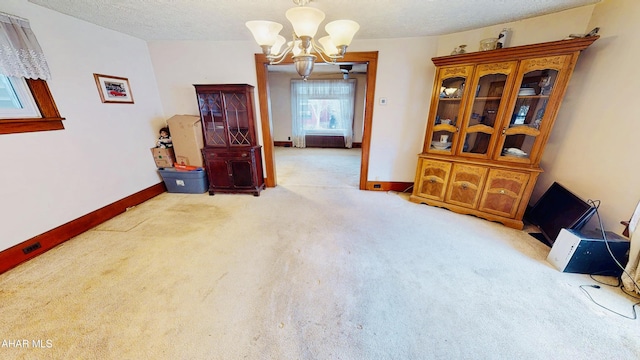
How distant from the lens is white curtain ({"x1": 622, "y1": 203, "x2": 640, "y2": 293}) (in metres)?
1.50

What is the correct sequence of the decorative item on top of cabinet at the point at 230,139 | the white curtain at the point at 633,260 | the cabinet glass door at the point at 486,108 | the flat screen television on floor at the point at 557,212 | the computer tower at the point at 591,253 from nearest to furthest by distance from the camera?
the white curtain at the point at 633,260, the computer tower at the point at 591,253, the flat screen television on floor at the point at 557,212, the cabinet glass door at the point at 486,108, the decorative item on top of cabinet at the point at 230,139

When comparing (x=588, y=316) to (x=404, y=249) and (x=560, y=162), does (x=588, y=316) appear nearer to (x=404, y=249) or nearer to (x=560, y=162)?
(x=404, y=249)

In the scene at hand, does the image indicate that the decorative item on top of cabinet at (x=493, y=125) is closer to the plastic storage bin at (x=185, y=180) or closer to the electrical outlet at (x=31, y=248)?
the plastic storage bin at (x=185, y=180)

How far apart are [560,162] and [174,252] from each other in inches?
156

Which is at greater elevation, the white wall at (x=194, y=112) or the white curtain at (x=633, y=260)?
the white wall at (x=194, y=112)

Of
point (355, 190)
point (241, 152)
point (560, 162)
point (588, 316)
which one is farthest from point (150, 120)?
point (560, 162)

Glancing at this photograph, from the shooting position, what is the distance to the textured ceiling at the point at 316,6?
75.2 inches

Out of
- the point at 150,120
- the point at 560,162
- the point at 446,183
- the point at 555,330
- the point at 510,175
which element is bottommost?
the point at 555,330

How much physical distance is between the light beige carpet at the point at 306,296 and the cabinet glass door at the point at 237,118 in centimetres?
129

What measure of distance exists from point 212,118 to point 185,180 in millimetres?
1028

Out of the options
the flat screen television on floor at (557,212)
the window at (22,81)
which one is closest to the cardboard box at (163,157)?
the window at (22,81)

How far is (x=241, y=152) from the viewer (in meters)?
3.11

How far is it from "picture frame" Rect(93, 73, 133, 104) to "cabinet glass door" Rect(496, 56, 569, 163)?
4.52 meters

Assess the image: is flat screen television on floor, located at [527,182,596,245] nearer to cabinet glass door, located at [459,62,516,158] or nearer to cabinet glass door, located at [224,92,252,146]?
cabinet glass door, located at [459,62,516,158]
